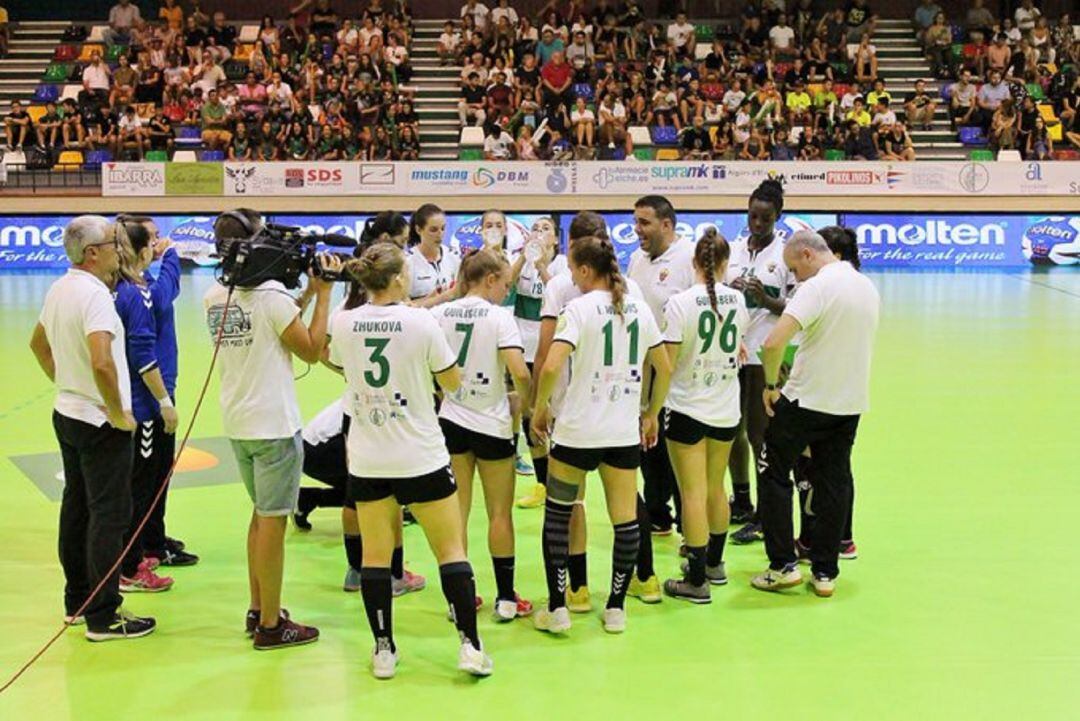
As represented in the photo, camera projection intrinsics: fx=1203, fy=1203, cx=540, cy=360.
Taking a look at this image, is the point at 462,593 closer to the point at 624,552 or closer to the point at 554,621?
the point at 554,621

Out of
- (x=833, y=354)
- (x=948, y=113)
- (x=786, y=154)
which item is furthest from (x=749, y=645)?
(x=948, y=113)

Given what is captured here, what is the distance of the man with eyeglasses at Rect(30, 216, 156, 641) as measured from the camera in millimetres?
5625

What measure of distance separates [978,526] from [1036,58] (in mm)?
22835

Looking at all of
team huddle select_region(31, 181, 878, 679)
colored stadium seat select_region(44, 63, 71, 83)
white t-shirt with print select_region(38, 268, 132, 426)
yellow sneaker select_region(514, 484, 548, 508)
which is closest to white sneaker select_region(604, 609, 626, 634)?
team huddle select_region(31, 181, 878, 679)

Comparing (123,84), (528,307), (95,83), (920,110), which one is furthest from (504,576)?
(95,83)

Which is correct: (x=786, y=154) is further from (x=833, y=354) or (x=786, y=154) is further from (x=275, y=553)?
(x=275, y=553)

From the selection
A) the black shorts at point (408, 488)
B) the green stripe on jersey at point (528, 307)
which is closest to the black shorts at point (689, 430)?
the black shorts at point (408, 488)

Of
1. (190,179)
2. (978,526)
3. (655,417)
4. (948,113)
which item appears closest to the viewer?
(655,417)

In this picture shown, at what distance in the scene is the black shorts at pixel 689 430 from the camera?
6.35 m

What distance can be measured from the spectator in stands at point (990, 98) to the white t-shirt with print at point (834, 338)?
70.8 feet

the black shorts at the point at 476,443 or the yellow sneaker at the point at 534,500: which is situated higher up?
the black shorts at the point at 476,443

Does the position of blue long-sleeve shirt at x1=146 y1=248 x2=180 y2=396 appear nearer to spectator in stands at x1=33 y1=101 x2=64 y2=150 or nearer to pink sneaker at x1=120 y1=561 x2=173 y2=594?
pink sneaker at x1=120 y1=561 x2=173 y2=594

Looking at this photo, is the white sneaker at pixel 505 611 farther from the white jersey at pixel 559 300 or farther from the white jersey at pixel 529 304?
the white jersey at pixel 529 304

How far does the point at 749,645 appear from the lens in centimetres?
584
